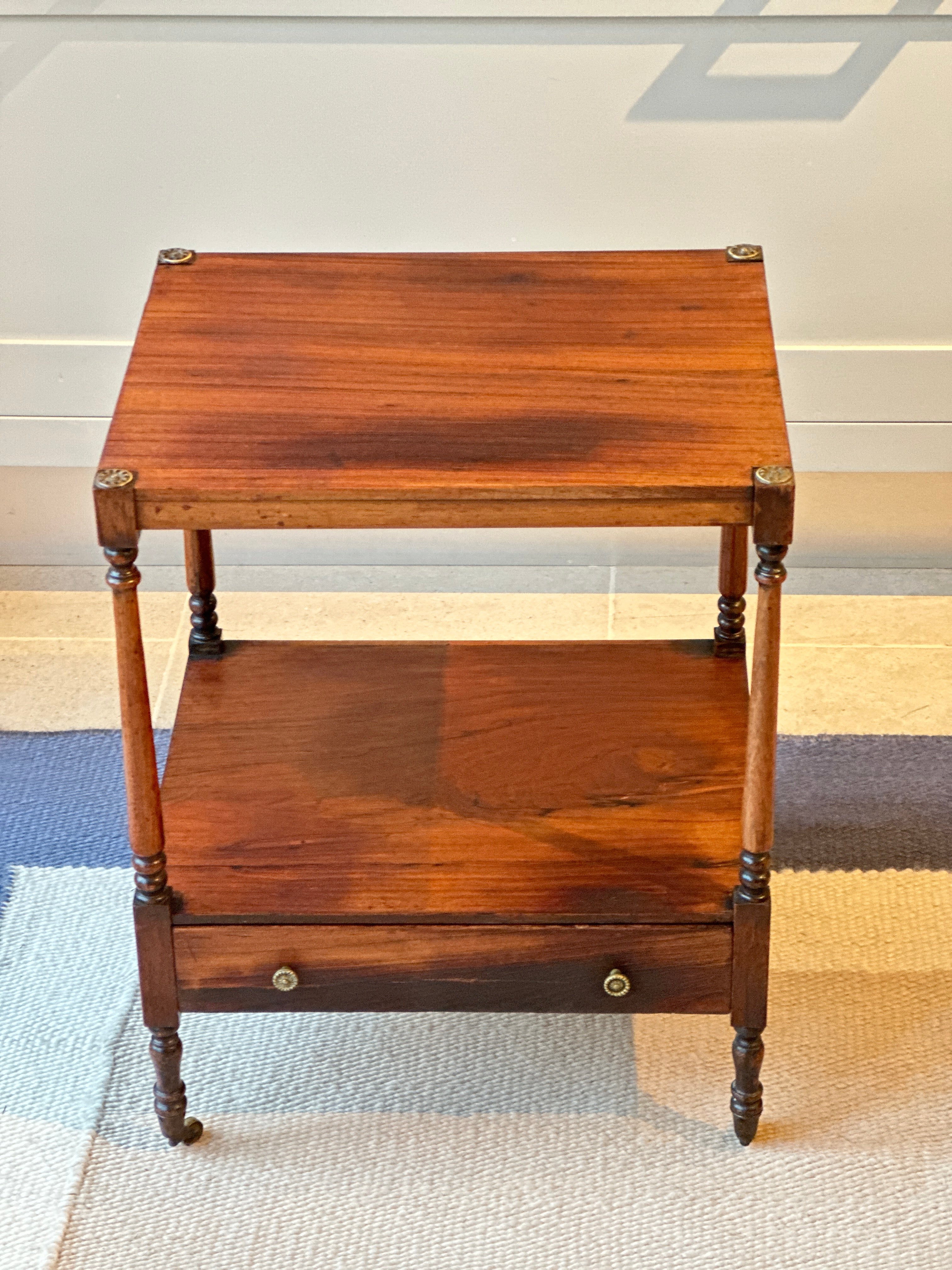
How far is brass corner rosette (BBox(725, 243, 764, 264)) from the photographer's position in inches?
62.6

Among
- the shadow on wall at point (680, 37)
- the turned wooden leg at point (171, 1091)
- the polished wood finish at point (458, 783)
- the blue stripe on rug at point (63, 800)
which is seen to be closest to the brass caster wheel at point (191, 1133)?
the turned wooden leg at point (171, 1091)

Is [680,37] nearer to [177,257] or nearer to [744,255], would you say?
[744,255]

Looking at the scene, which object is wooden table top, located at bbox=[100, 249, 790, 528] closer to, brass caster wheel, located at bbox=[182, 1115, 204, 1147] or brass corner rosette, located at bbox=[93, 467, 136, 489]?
brass corner rosette, located at bbox=[93, 467, 136, 489]

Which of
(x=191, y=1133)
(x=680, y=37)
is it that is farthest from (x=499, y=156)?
(x=191, y=1133)

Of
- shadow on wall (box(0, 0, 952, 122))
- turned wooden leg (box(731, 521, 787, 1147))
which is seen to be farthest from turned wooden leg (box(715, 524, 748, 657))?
shadow on wall (box(0, 0, 952, 122))

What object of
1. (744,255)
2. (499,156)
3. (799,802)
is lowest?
(799,802)

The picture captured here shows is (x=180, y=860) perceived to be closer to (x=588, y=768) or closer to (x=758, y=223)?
(x=588, y=768)

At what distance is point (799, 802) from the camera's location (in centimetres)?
201

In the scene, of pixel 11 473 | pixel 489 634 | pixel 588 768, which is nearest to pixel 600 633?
pixel 489 634

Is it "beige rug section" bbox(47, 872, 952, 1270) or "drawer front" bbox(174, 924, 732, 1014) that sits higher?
"drawer front" bbox(174, 924, 732, 1014)

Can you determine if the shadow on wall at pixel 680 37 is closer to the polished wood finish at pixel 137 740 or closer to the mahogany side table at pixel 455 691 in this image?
the mahogany side table at pixel 455 691

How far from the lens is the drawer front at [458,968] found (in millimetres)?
1512

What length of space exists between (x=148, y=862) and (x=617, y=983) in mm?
419

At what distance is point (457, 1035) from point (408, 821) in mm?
276
